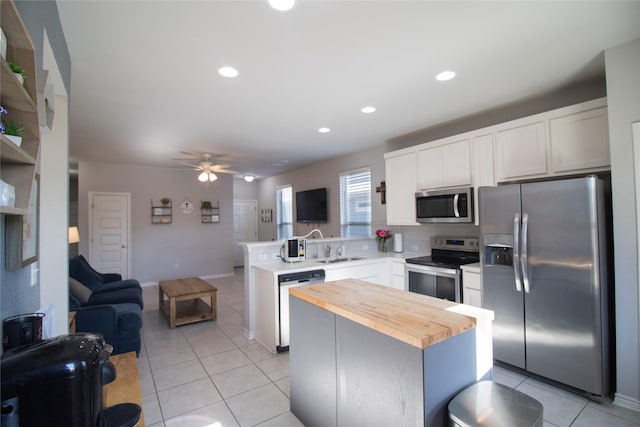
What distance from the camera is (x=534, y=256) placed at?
2574 millimetres

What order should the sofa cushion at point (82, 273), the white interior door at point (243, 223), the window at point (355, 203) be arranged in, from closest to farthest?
the sofa cushion at point (82, 273) < the window at point (355, 203) < the white interior door at point (243, 223)

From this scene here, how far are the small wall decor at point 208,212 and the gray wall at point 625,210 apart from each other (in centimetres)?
706

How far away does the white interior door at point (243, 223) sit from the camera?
9062mm

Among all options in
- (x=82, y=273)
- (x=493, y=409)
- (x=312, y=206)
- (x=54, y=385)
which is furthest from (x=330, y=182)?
(x=54, y=385)

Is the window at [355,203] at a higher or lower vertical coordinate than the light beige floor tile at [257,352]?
higher

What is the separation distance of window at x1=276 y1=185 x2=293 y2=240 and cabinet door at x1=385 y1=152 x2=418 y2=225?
3.70 metres

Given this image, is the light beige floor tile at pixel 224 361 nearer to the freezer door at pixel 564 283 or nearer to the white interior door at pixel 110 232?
the freezer door at pixel 564 283

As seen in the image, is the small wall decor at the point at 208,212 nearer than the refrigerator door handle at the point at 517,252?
No

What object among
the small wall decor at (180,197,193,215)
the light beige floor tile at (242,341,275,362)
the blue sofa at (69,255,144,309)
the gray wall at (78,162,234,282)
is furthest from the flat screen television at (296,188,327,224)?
the blue sofa at (69,255,144,309)

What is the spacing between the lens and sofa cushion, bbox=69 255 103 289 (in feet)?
13.3

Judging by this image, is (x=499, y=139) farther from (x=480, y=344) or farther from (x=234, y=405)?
(x=234, y=405)

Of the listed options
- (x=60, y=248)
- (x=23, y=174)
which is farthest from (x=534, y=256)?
(x=60, y=248)

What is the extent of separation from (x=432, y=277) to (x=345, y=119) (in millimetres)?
2155

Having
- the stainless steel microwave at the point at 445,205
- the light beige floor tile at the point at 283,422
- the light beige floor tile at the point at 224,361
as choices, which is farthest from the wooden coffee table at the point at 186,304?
the stainless steel microwave at the point at 445,205
